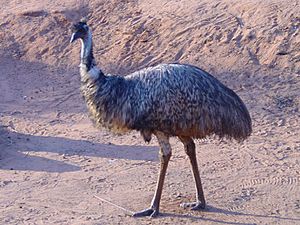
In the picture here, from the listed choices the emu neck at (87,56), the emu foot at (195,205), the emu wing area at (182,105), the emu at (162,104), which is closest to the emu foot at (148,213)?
the emu at (162,104)

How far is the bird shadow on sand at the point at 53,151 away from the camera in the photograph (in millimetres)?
8219

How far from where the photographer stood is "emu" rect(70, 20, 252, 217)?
21.2 ft

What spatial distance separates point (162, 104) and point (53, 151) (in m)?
2.65

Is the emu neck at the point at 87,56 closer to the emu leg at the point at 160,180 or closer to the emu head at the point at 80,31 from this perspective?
the emu head at the point at 80,31

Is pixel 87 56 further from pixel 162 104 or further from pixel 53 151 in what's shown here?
pixel 53 151

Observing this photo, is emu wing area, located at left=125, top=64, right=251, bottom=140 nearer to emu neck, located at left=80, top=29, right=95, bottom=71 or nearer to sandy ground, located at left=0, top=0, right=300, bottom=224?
emu neck, located at left=80, top=29, right=95, bottom=71

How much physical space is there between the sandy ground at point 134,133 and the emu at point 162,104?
0.71 metres

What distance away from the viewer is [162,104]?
6.43 m

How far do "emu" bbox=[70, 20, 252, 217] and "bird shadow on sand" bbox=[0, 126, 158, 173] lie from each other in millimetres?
1631

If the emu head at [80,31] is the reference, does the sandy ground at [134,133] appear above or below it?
below

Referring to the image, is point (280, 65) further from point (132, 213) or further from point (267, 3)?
point (132, 213)

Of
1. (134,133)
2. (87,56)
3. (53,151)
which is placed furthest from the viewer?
(134,133)

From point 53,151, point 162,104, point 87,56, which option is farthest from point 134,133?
point 162,104

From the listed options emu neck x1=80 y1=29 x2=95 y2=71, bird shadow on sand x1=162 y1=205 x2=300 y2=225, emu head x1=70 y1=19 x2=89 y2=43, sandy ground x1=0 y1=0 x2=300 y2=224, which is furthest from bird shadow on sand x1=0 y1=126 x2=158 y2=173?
emu head x1=70 y1=19 x2=89 y2=43
